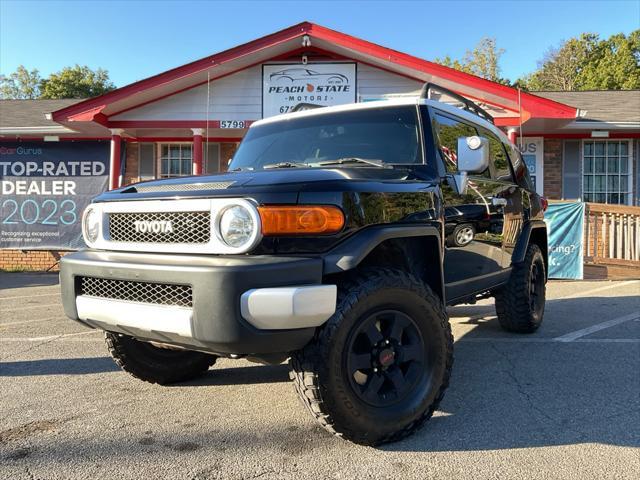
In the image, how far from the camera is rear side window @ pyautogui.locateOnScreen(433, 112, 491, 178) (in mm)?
3344

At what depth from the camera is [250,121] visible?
32.1ft

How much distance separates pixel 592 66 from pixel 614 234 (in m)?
39.4

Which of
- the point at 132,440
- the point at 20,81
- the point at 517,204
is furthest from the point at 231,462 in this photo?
the point at 20,81

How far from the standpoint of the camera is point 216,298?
6.91ft

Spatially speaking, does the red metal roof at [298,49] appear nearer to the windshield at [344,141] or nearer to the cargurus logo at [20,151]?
the cargurus logo at [20,151]

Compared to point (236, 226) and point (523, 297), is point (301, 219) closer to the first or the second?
point (236, 226)

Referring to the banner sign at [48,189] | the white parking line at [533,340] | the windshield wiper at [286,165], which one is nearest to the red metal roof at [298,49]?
the banner sign at [48,189]

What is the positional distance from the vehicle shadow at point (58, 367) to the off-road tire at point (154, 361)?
75cm

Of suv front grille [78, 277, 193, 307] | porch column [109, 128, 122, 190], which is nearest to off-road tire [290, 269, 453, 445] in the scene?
suv front grille [78, 277, 193, 307]

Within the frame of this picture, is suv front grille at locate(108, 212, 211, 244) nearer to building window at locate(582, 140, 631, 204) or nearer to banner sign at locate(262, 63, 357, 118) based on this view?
banner sign at locate(262, 63, 357, 118)

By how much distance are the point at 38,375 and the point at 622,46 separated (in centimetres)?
4769

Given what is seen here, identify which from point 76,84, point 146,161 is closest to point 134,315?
point 146,161

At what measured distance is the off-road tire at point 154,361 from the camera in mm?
3195

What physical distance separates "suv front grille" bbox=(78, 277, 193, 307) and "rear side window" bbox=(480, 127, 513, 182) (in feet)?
9.42
